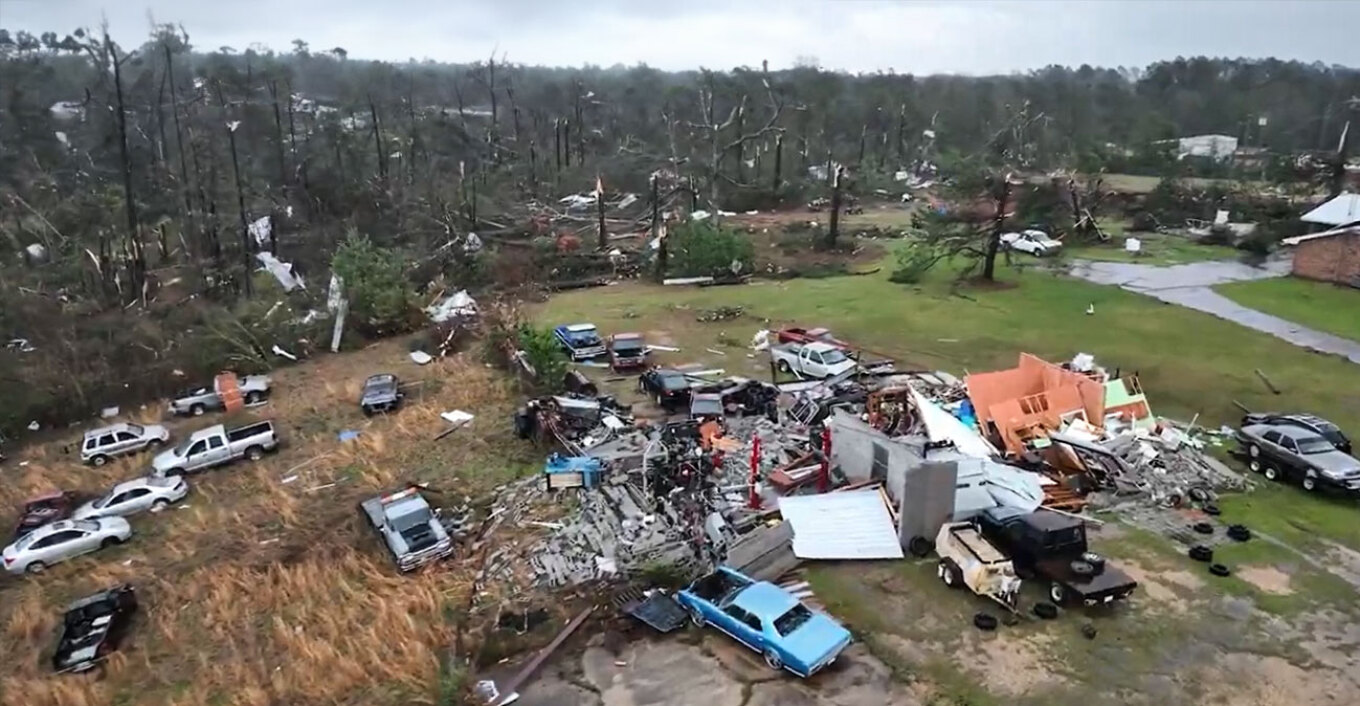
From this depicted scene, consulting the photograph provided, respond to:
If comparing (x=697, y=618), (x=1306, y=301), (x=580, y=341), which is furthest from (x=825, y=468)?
(x=1306, y=301)

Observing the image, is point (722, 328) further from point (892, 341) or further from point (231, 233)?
point (231, 233)

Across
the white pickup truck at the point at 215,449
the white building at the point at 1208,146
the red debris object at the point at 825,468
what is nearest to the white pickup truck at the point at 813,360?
the red debris object at the point at 825,468

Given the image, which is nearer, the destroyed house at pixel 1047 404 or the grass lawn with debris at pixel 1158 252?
the destroyed house at pixel 1047 404

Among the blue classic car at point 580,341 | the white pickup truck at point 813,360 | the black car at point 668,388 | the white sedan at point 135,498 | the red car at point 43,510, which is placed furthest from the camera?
the blue classic car at point 580,341

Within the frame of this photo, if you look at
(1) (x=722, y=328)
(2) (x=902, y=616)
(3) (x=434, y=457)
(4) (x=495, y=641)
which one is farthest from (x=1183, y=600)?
(1) (x=722, y=328)

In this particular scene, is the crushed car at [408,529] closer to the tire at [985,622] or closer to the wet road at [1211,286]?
the tire at [985,622]

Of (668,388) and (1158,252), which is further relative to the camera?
(1158,252)

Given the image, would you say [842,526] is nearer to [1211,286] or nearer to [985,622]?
[985,622]
